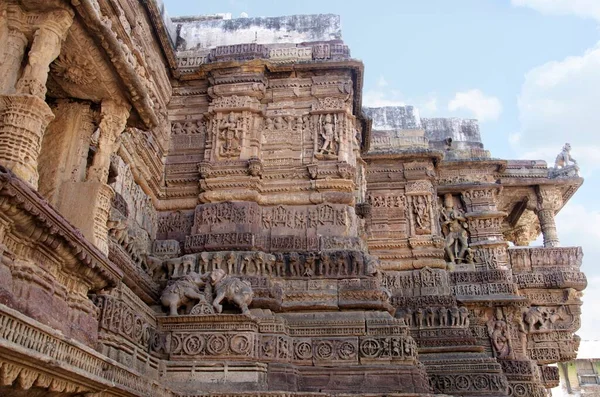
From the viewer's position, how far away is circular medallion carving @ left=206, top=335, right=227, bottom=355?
9188 millimetres

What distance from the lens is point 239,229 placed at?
11.0 m

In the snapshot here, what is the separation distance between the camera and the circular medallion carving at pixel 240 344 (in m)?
9.16

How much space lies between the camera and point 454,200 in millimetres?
18047

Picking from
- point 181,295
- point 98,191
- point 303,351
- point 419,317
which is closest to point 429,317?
point 419,317

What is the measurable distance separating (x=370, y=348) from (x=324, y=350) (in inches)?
29.8

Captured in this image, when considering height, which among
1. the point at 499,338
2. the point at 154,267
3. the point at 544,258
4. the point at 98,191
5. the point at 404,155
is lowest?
the point at 98,191

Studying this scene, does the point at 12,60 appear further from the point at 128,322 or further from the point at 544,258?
the point at 544,258

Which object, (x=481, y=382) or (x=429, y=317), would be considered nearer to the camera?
(x=481, y=382)

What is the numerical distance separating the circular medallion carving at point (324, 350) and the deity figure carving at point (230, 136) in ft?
14.3

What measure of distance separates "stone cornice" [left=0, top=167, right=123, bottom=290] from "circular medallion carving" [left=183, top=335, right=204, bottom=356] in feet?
9.93

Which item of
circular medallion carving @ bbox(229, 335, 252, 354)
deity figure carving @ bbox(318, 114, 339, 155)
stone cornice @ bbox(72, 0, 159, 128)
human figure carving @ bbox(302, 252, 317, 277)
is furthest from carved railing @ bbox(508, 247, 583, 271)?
stone cornice @ bbox(72, 0, 159, 128)

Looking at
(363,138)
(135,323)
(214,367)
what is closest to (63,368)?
(135,323)

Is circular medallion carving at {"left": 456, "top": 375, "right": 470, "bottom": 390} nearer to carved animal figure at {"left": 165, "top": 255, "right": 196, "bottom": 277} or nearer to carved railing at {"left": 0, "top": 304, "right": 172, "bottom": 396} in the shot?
carved animal figure at {"left": 165, "top": 255, "right": 196, "bottom": 277}

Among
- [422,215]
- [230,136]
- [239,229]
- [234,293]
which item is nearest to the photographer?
[234,293]
